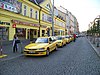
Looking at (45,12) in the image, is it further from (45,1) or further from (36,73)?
(36,73)

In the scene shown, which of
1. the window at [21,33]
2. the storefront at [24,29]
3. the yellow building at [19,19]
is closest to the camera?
the yellow building at [19,19]

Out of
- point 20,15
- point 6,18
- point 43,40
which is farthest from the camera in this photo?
point 20,15

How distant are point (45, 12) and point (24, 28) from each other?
42.4 feet

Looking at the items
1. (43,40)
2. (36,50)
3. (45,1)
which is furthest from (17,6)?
(45,1)

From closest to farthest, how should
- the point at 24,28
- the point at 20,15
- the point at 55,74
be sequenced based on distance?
the point at 55,74 < the point at 20,15 < the point at 24,28

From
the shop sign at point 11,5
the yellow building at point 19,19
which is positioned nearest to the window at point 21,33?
the yellow building at point 19,19

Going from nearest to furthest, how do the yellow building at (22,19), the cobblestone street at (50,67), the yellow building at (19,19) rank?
the cobblestone street at (50,67)
the yellow building at (19,19)
the yellow building at (22,19)

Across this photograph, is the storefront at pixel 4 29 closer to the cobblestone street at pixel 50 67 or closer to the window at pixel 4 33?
the window at pixel 4 33

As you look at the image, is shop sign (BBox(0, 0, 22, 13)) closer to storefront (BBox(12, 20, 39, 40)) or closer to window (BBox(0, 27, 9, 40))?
storefront (BBox(12, 20, 39, 40))

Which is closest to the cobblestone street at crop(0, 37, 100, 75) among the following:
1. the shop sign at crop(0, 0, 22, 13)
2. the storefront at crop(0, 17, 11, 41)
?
the storefront at crop(0, 17, 11, 41)

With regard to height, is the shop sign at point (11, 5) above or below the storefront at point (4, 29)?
above

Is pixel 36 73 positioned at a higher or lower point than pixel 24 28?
lower

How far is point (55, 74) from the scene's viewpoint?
7301 mm

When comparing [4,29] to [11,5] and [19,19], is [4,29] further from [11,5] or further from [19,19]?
[19,19]
